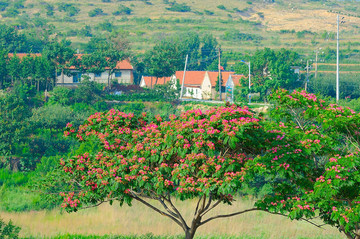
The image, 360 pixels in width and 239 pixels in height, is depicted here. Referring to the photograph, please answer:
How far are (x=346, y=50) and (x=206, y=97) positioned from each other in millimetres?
46878

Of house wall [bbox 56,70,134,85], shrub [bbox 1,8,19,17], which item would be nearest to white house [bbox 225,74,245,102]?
house wall [bbox 56,70,134,85]

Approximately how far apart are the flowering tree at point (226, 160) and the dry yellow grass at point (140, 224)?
27.9ft

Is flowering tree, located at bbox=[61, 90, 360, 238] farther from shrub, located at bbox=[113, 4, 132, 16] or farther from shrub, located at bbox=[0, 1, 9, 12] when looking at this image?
shrub, located at bbox=[0, 1, 9, 12]

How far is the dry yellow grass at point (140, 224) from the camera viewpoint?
22.5 meters

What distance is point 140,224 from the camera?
24406 mm

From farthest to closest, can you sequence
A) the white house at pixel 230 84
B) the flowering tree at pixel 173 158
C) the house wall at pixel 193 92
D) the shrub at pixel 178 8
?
the shrub at pixel 178 8, the house wall at pixel 193 92, the white house at pixel 230 84, the flowering tree at pixel 173 158

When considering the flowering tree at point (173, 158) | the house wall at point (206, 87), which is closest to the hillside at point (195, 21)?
the house wall at point (206, 87)

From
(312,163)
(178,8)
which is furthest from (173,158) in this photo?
(178,8)

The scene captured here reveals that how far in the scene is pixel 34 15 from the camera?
484 ft

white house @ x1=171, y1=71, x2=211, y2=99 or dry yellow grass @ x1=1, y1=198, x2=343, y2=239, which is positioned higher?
white house @ x1=171, y1=71, x2=211, y2=99

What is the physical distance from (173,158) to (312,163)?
12.1 ft

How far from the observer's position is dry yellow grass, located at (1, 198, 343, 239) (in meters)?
22.5

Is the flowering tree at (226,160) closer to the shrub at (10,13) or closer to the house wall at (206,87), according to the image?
the house wall at (206,87)

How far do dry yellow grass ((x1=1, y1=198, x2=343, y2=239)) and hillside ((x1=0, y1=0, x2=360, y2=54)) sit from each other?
87098 mm
